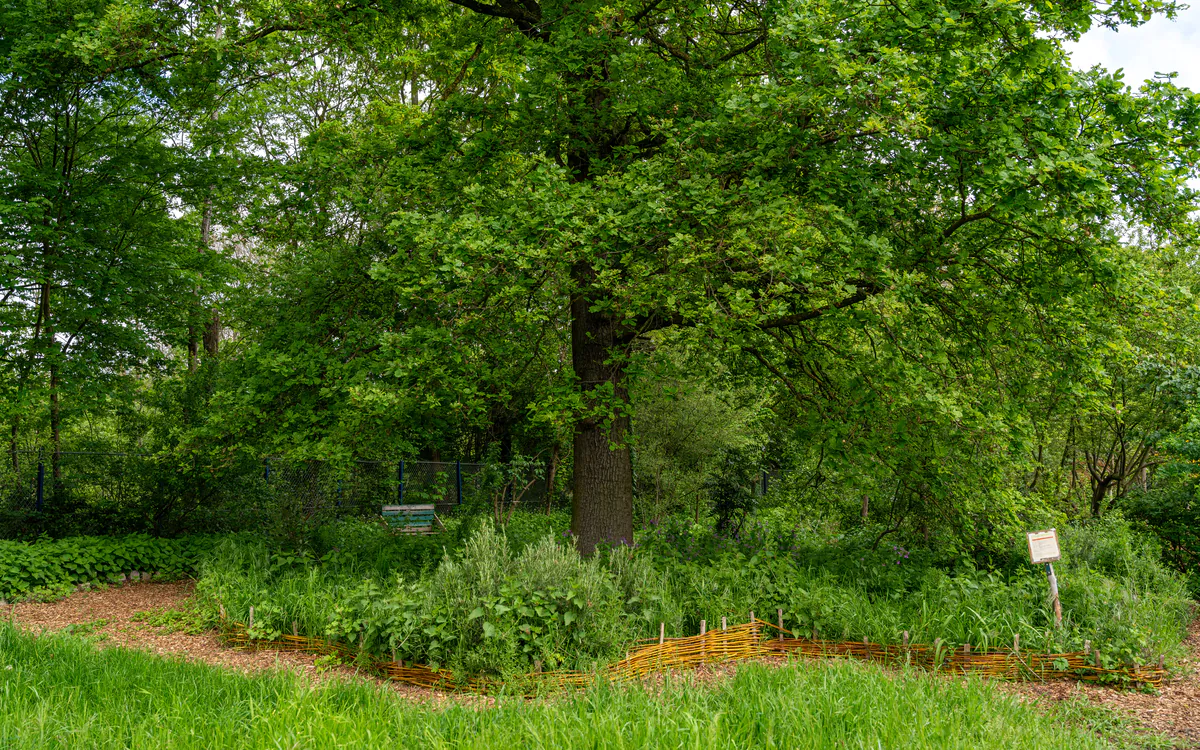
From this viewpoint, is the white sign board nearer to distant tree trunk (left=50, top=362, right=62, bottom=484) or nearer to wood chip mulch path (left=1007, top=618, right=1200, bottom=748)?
wood chip mulch path (left=1007, top=618, right=1200, bottom=748)

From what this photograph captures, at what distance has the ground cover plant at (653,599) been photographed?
5.51m

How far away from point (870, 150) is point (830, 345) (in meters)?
1.93

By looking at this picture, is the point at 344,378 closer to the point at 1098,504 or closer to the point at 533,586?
the point at 533,586

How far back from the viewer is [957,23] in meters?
5.93

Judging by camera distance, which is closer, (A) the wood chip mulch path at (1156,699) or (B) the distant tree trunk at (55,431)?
(A) the wood chip mulch path at (1156,699)

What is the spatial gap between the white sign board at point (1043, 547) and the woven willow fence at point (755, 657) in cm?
71

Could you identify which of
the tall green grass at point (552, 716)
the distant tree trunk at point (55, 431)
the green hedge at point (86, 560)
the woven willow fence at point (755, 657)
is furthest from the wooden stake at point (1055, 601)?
the distant tree trunk at point (55, 431)

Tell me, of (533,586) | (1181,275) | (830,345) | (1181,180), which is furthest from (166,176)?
(1181,275)

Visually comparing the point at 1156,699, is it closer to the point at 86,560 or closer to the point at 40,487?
the point at 86,560

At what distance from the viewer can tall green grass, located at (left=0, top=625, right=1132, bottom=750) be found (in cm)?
359

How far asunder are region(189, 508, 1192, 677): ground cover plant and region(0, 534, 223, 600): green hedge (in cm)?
194

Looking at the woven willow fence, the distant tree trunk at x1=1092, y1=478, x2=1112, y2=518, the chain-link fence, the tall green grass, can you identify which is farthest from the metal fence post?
the distant tree trunk at x1=1092, y1=478, x2=1112, y2=518

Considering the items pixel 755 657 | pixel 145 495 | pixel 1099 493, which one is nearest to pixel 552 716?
pixel 755 657

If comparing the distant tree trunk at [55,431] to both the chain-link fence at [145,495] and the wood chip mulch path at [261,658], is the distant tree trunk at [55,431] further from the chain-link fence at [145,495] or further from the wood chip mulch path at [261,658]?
the wood chip mulch path at [261,658]
